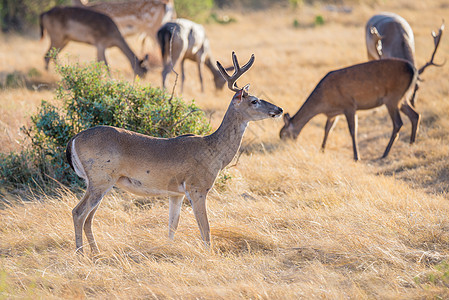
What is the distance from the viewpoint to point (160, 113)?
23.1 ft

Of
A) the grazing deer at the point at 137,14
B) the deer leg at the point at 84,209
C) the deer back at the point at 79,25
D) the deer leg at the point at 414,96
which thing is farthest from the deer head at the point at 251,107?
the grazing deer at the point at 137,14

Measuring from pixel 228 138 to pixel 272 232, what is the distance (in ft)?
3.28

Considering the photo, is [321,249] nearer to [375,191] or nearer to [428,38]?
[375,191]

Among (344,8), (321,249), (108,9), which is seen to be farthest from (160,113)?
(344,8)

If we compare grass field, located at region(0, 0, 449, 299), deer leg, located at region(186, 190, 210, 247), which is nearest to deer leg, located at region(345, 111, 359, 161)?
grass field, located at region(0, 0, 449, 299)

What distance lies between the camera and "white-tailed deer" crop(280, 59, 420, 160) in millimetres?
9195

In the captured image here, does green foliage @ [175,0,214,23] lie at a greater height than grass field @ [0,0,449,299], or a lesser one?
greater

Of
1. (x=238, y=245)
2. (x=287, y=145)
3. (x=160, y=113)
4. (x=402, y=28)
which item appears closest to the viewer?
(x=238, y=245)

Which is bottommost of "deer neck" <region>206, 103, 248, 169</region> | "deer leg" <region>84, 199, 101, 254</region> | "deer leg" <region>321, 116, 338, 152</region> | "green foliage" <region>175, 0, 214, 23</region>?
"deer leg" <region>321, 116, 338, 152</region>

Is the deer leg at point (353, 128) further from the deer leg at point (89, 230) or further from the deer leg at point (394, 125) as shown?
the deer leg at point (89, 230)

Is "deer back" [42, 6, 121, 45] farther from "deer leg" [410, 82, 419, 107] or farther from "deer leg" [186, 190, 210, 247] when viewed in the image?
"deer leg" [186, 190, 210, 247]

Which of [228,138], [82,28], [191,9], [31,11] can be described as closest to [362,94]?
[228,138]

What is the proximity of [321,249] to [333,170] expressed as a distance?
2587mm

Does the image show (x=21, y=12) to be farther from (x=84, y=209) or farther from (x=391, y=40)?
(x=84, y=209)
